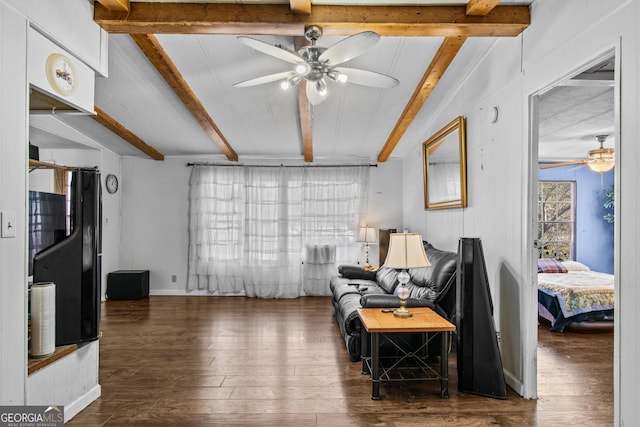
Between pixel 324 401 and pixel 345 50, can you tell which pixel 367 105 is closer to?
pixel 345 50

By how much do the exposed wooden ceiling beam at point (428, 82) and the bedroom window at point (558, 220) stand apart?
348cm

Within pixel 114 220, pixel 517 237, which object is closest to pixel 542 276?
pixel 517 237

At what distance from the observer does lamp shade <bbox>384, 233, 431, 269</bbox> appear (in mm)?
2881

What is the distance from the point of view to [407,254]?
290 centimetres

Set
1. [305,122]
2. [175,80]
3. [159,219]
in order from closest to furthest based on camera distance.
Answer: [175,80], [305,122], [159,219]

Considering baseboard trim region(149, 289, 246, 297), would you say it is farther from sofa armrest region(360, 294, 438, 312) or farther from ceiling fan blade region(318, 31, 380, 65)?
ceiling fan blade region(318, 31, 380, 65)

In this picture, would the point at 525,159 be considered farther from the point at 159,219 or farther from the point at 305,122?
the point at 159,219

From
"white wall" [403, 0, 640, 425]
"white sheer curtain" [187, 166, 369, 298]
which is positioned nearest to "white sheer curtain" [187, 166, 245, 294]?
"white sheer curtain" [187, 166, 369, 298]

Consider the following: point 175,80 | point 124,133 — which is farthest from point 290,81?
point 124,133

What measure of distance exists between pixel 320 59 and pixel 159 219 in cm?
500

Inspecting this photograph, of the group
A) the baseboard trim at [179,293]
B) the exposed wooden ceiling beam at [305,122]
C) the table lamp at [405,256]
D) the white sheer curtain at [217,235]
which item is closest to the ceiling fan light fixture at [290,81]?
the exposed wooden ceiling beam at [305,122]

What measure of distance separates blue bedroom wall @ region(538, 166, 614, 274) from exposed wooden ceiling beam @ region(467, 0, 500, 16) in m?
5.27

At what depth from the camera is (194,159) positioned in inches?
263

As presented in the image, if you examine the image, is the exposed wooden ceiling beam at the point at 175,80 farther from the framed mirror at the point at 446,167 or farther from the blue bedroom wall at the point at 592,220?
the blue bedroom wall at the point at 592,220
